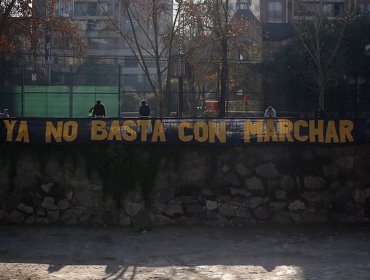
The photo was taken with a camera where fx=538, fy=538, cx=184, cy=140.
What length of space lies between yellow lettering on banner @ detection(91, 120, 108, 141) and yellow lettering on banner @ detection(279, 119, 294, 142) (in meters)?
3.69

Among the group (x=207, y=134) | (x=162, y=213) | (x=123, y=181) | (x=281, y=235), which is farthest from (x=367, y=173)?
(x=123, y=181)

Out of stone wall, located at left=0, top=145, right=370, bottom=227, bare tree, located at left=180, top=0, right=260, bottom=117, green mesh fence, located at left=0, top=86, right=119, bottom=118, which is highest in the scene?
bare tree, located at left=180, top=0, right=260, bottom=117

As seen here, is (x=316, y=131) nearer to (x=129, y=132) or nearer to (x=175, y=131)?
(x=175, y=131)

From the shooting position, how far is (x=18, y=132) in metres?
11.4

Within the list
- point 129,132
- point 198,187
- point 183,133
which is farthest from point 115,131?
point 198,187

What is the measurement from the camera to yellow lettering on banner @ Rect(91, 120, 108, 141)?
1131cm

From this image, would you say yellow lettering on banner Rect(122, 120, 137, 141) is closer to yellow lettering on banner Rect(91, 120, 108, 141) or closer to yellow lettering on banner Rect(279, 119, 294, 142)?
yellow lettering on banner Rect(91, 120, 108, 141)

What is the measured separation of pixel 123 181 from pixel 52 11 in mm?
8346

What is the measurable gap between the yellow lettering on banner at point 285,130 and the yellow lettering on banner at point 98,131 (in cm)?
369

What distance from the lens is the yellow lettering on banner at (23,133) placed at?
11.3 metres

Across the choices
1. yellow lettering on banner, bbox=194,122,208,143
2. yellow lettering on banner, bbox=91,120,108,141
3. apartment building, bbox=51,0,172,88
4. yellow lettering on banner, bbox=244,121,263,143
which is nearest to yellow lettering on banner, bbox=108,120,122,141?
yellow lettering on banner, bbox=91,120,108,141

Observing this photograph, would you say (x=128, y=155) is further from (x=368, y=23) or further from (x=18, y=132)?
(x=368, y=23)

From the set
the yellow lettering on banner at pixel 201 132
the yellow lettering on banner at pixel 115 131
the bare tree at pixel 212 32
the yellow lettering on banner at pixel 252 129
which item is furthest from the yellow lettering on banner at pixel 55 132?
the bare tree at pixel 212 32

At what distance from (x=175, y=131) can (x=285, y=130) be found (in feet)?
7.64
